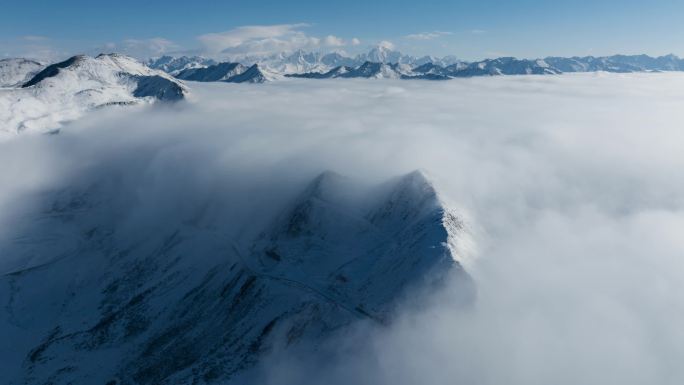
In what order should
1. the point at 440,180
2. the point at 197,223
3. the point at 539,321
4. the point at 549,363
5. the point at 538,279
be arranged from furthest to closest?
1. the point at 197,223
2. the point at 440,180
3. the point at 538,279
4. the point at 539,321
5. the point at 549,363

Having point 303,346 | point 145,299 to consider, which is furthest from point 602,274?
point 145,299

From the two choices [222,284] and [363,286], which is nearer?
[363,286]

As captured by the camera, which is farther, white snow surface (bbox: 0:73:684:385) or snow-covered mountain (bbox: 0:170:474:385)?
snow-covered mountain (bbox: 0:170:474:385)

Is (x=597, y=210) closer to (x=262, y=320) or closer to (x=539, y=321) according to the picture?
(x=539, y=321)

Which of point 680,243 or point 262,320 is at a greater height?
point 680,243

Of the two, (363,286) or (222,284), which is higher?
(363,286)

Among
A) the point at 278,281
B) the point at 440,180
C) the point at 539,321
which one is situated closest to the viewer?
the point at 539,321

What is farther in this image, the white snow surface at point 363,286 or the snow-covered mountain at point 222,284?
the snow-covered mountain at point 222,284

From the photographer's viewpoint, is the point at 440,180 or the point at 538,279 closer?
the point at 538,279
